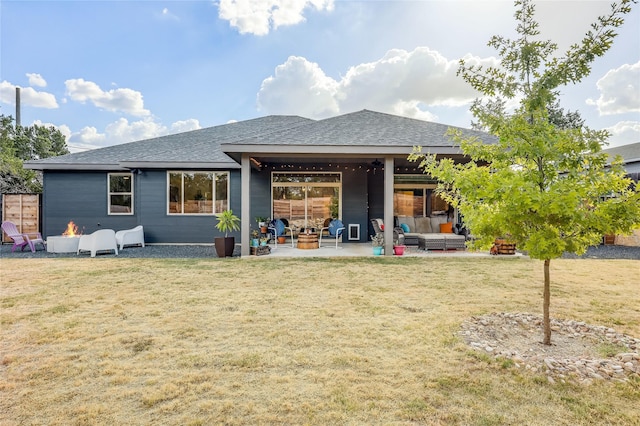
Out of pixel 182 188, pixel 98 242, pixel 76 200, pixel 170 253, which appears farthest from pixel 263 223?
pixel 76 200

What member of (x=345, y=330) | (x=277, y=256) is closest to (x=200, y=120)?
(x=277, y=256)

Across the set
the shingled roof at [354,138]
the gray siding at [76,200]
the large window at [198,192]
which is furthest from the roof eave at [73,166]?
the shingled roof at [354,138]

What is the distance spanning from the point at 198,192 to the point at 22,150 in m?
20.7

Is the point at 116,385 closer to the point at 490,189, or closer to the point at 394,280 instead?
the point at 490,189

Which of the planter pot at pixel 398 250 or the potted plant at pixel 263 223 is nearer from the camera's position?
the planter pot at pixel 398 250

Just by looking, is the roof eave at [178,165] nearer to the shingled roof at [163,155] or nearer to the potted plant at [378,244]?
the shingled roof at [163,155]

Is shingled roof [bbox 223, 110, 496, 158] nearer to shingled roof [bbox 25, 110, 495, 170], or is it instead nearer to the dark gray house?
shingled roof [bbox 25, 110, 495, 170]

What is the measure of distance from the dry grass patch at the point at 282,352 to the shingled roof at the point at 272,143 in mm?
3439

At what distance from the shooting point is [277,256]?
28.1 feet

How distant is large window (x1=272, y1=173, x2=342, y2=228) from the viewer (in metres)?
11.7

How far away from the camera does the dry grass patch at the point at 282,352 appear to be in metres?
2.09

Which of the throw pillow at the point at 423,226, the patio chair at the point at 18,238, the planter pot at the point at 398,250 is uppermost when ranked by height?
the throw pillow at the point at 423,226

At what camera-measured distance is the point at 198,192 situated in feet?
36.7

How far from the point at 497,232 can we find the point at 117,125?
29659 mm
